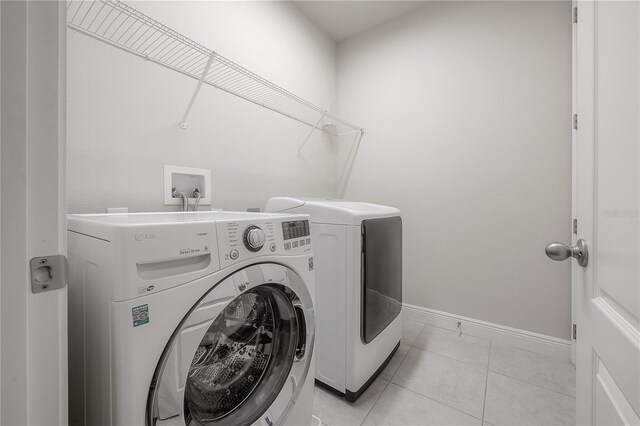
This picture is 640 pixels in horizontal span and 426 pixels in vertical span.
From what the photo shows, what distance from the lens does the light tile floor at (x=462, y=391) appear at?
123 centimetres

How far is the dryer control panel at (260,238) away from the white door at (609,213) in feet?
2.61

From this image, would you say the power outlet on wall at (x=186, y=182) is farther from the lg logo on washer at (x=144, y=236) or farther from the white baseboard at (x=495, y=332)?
the white baseboard at (x=495, y=332)

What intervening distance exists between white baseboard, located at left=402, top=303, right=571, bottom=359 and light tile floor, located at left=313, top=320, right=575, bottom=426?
5 centimetres

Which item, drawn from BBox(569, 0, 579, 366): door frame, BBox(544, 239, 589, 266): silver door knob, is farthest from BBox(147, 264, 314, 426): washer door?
BBox(569, 0, 579, 366): door frame

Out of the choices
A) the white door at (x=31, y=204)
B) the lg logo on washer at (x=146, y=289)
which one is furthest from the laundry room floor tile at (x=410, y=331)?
the white door at (x=31, y=204)

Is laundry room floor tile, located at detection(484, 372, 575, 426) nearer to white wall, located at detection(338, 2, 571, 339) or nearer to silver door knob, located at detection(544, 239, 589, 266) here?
white wall, located at detection(338, 2, 571, 339)

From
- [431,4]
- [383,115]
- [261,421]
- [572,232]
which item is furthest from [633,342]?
[431,4]

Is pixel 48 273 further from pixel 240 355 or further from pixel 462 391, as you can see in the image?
pixel 462 391

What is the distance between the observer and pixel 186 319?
0.63 meters

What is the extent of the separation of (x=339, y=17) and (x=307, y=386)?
2714 millimetres

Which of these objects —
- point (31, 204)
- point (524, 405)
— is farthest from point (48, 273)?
point (524, 405)

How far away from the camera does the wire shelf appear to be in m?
1.03

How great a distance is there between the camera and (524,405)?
1.30 m

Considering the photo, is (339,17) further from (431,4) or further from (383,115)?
(383,115)
